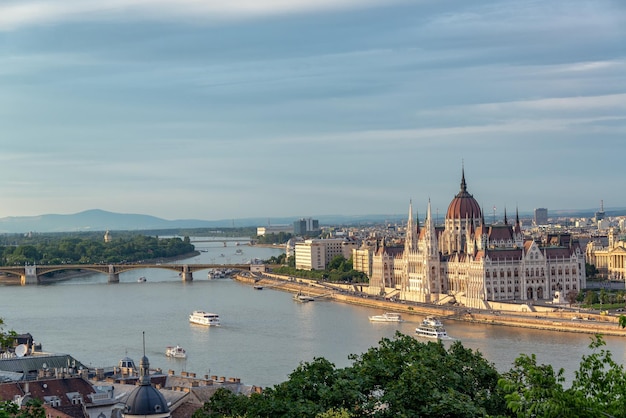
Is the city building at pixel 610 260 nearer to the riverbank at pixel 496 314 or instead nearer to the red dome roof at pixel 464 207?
the red dome roof at pixel 464 207

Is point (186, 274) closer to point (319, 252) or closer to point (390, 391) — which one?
point (319, 252)

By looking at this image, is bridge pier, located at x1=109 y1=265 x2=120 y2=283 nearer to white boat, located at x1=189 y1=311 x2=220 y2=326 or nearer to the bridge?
the bridge

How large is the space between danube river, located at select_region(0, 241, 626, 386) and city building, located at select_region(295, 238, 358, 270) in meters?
23.1

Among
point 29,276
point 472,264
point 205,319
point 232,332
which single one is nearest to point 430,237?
point 472,264

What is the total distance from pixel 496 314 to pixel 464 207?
711 inches

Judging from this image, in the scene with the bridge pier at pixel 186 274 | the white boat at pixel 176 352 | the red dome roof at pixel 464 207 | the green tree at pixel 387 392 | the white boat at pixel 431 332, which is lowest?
the white boat at pixel 431 332

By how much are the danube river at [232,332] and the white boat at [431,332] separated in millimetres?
650

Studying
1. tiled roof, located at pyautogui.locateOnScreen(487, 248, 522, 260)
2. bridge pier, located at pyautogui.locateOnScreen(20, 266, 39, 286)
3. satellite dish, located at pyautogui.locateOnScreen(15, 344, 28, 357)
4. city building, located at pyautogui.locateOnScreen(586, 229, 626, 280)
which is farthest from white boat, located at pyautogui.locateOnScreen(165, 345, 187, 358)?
bridge pier, located at pyautogui.locateOnScreen(20, 266, 39, 286)

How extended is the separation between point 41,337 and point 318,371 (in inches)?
1048

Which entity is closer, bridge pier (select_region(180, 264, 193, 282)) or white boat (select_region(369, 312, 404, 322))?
white boat (select_region(369, 312, 404, 322))

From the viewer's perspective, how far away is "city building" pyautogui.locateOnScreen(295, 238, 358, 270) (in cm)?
9494

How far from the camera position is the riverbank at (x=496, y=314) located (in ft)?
147

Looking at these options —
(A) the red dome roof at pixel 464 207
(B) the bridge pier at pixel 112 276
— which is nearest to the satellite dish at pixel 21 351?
(A) the red dome roof at pixel 464 207

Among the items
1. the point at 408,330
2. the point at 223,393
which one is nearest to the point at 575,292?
the point at 408,330
